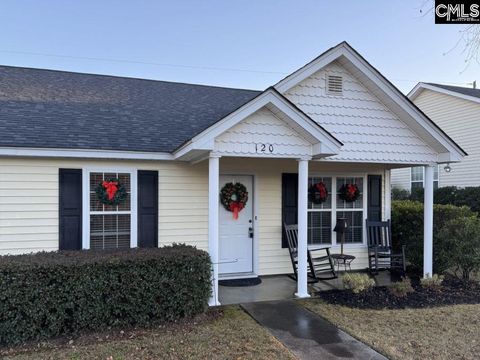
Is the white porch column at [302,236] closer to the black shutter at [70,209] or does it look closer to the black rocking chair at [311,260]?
the black rocking chair at [311,260]

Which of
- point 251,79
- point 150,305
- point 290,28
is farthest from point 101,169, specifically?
point 251,79

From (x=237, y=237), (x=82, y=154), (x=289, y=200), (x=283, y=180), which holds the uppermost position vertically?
(x=82, y=154)

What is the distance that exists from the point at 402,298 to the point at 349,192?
2706 mm

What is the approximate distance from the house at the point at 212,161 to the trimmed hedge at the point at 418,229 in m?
0.42

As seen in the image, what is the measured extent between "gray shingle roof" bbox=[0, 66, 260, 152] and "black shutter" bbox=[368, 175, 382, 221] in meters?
3.81

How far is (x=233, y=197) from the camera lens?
7414 mm

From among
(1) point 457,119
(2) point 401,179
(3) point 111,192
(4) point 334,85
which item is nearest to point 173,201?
(3) point 111,192

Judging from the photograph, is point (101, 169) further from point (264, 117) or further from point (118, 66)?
point (118, 66)

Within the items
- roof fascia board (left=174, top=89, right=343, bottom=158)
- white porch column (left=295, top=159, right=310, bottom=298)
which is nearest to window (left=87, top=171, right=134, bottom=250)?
roof fascia board (left=174, top=89, right=343, bottom=158)

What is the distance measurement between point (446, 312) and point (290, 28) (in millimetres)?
9959

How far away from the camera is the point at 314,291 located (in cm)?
657

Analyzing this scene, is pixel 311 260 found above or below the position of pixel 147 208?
below

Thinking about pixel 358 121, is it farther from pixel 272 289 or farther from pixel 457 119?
pixel 457 119

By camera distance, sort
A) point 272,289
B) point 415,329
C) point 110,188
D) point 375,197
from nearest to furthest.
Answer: point 415,329 → point 110,188 → point 272,289 → point 375,197
